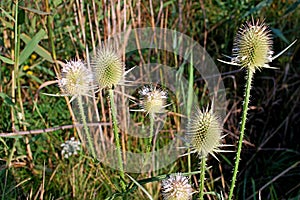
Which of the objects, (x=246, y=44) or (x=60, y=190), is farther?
(x=60, y=190)

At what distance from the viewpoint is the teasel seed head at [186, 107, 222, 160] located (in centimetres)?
99

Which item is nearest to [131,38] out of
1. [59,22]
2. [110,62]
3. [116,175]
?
[59,22]

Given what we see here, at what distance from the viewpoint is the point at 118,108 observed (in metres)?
2.00

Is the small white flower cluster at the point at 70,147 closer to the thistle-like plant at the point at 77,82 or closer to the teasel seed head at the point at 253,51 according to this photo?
the thistle-like plant at the point at 77,82

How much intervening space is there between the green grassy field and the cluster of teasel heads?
484 millimetres

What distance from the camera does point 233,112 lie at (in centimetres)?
221

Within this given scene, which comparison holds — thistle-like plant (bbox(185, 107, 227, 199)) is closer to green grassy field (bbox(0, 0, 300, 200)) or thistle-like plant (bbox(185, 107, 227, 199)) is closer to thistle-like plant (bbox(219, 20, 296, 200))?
thistle-like plant (bbox(219, 20, 296, 200))

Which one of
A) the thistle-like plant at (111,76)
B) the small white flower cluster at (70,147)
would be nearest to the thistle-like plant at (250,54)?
the thistle-like plant at (111,76)

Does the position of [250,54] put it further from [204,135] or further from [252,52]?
[204,135]

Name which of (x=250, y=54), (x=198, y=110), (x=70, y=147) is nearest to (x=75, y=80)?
(x=198, y=110)

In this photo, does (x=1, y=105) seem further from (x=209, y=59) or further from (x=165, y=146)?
(x=209, y=59)

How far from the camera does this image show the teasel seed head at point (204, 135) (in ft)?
3.26

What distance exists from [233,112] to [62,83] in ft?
4.07

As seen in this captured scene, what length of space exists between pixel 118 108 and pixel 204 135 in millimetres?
1038
